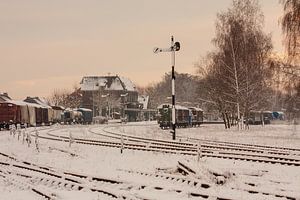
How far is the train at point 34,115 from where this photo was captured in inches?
2090

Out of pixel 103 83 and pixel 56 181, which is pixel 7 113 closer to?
pixel 56 181

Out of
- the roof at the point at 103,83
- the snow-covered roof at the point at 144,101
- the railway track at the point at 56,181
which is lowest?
the railway track at the point at 56,181

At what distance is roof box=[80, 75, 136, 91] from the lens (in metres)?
134

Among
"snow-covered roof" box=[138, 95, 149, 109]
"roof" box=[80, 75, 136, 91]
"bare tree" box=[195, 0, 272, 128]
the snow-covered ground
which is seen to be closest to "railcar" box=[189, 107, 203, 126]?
"bare tree" box=[195, 0, 272, 128]

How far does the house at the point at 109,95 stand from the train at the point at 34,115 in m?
24.4

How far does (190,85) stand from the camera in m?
171

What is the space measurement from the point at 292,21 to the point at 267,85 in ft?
65.3

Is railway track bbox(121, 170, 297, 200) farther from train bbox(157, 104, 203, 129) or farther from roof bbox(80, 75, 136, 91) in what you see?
roof bbox(80, 75, 136, 91)

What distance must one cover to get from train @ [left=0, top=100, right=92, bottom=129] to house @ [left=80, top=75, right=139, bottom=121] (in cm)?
2436

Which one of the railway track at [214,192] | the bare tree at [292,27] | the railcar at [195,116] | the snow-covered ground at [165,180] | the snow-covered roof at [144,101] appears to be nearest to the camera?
the railway track at [214,192]

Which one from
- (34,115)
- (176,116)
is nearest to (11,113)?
(34,115)

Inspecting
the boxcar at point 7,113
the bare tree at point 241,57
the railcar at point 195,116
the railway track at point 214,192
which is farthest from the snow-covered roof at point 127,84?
the railway track at point 214,192

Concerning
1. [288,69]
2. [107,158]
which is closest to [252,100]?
[288,69]

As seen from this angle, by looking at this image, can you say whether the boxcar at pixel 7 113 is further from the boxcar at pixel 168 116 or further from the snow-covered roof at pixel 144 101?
the snow-covered roof at pixel 144 101
